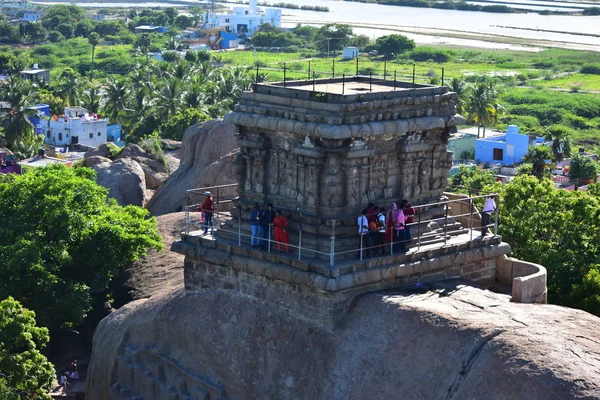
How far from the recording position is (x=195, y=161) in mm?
50938

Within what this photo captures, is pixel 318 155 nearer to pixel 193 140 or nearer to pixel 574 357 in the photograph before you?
pixel 574 357

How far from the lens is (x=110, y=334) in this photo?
32.0 meters

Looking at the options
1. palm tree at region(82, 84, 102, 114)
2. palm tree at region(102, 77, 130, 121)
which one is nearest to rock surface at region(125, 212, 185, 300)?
palm tree at region(102, 77, 130, 121)

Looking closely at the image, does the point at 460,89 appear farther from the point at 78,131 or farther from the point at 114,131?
the point at 78,131

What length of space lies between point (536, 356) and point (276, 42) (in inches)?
6610

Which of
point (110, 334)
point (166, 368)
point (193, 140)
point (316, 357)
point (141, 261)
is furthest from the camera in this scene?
point (193, 140)

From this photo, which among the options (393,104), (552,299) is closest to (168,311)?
(393,104)

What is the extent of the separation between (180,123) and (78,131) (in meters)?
21.9

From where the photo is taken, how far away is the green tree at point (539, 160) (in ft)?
229

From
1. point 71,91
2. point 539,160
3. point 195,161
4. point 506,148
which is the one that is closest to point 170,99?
point 506,148

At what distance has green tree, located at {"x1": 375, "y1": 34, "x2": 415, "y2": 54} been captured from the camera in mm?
159000

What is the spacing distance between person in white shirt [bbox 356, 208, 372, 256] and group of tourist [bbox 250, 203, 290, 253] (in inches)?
64.9

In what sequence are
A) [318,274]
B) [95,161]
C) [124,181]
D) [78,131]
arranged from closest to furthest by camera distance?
[318,274] → [124,181] → [95,161] → [78,131]

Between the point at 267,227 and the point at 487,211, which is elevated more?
the point at 487,211
